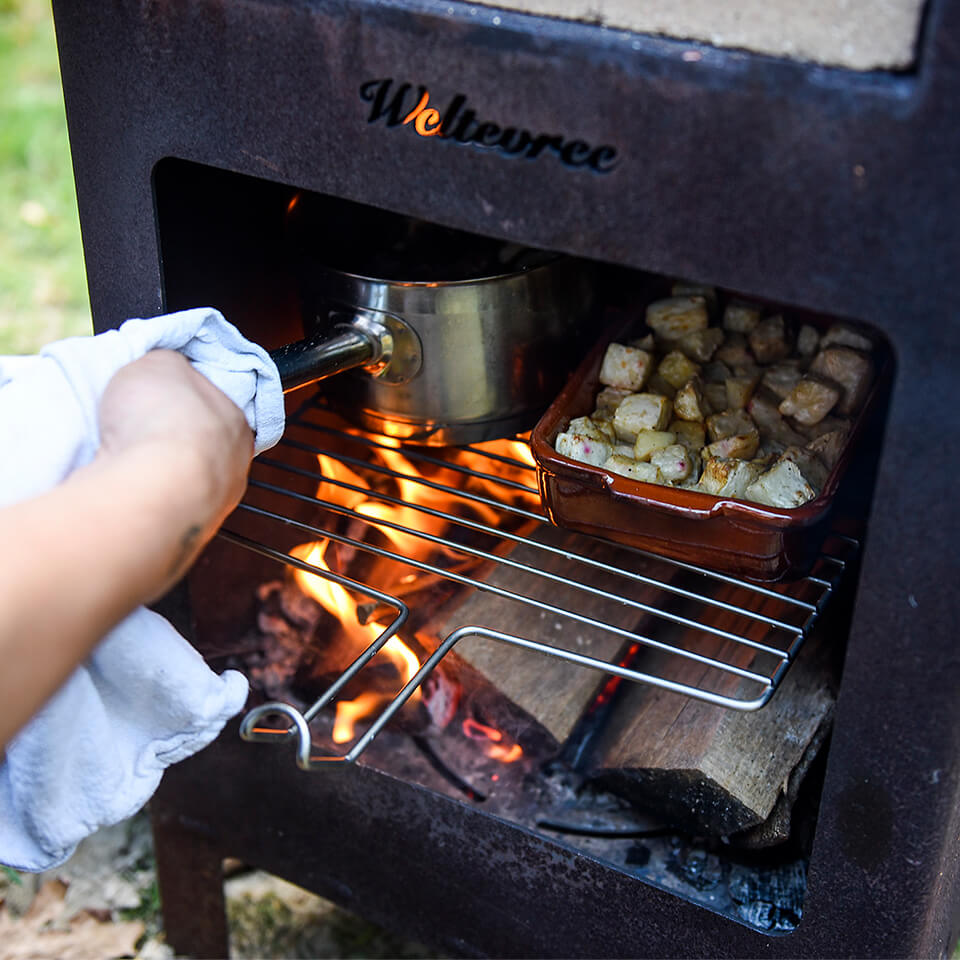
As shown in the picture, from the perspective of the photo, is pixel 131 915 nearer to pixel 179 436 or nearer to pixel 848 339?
pixel 179 436

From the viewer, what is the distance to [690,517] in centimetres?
115

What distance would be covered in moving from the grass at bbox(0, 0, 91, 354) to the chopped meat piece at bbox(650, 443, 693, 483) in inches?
87.5

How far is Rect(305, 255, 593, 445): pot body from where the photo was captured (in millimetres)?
1302

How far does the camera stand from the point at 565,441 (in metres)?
1.26

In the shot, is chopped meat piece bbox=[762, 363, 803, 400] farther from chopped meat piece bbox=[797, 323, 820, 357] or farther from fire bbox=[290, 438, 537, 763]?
fire bbox=[290, 438, 537, 763]

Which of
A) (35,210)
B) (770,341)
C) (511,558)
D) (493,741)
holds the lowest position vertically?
(493,741)

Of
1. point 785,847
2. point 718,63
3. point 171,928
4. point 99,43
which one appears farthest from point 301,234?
point 171,928

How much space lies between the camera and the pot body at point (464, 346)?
4.27ft

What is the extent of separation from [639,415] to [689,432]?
0.24 feet

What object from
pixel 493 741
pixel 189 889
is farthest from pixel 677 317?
pixel 189 889

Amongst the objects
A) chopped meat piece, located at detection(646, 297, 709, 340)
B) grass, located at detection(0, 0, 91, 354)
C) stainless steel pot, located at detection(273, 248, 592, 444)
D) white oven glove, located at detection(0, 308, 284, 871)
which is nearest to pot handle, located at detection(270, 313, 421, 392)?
stainless steel pot, located at detection(273, 248, 592, 444)

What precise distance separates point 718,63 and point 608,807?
945 mm

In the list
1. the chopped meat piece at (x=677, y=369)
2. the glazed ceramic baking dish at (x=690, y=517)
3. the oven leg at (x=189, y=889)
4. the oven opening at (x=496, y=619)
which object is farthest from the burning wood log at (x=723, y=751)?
the oven leg at (x=189, y=889)

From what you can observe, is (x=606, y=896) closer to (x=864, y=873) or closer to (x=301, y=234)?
(x=864, y=873)
